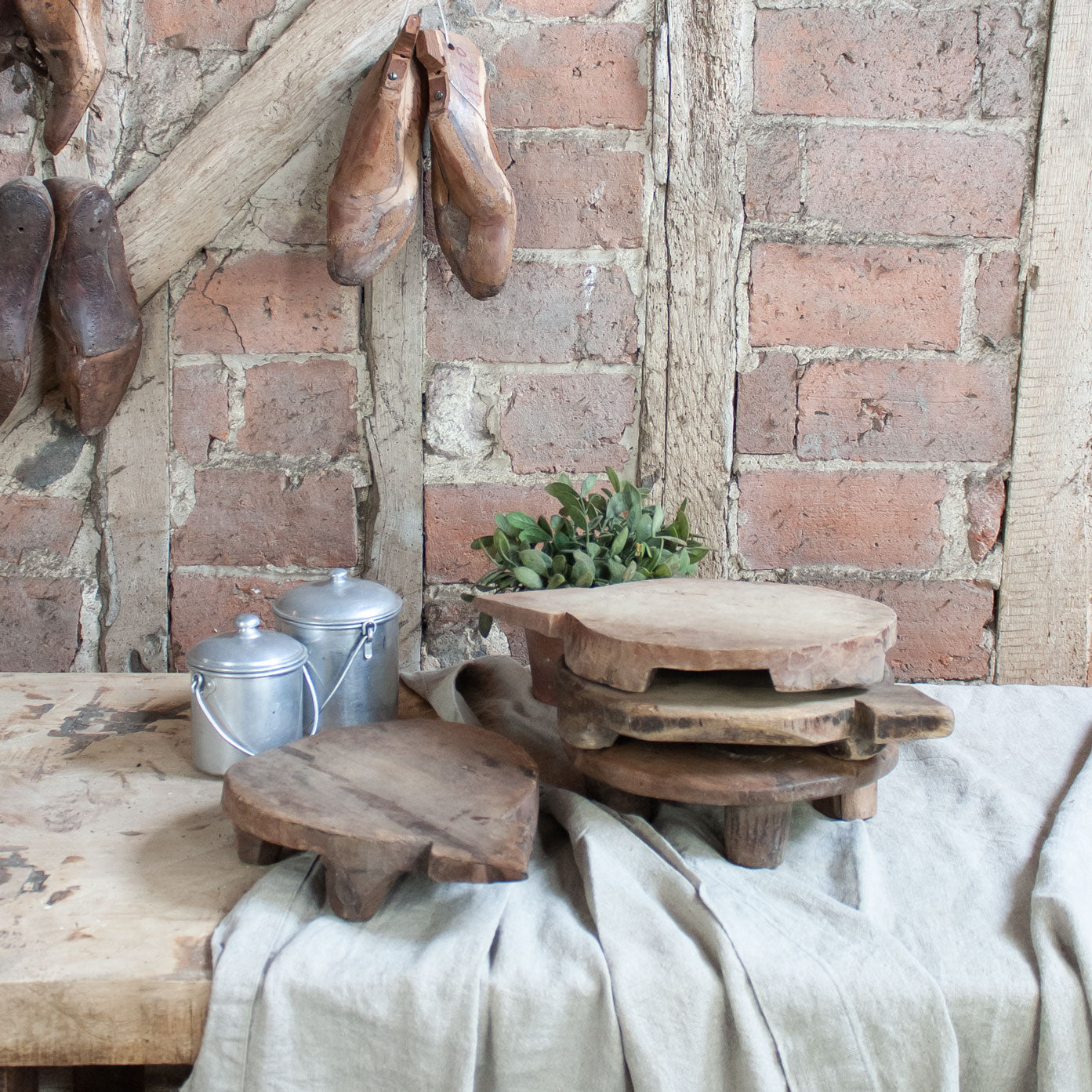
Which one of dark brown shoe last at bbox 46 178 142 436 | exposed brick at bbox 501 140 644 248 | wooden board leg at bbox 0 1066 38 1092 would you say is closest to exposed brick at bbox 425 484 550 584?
exposed brick at bbox 501 140 644 248

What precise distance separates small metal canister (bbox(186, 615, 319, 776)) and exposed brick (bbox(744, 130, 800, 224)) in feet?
2.92

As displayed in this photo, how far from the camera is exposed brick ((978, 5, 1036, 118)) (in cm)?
138

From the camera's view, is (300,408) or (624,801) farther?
(300,408)

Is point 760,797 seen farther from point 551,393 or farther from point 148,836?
point 551,393

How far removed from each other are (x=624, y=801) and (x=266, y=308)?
89 centimetres

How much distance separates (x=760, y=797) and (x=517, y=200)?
933mm

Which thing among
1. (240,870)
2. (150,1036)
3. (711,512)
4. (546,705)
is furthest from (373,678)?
(711,512)

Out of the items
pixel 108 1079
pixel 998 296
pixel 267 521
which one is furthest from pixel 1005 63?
pixel 108 1079

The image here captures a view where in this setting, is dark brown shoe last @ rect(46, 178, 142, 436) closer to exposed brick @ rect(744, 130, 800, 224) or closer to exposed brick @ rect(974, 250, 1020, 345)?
exposed brick @ rect(744, 130, 800, 224)

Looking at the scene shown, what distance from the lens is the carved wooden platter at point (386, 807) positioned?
2.48 feet

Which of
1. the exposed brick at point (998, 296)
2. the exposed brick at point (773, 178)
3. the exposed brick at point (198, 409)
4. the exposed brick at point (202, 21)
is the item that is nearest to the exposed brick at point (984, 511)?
the exposed brick at point (998, 296)

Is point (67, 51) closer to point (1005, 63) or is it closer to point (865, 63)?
point (865, 63)

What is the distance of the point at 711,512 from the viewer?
1.47 meters

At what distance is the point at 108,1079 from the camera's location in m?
1.17
